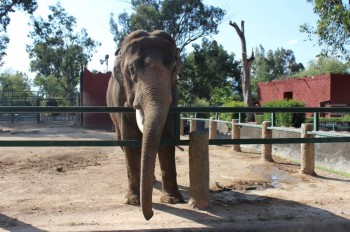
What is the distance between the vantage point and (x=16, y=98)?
30.8 m

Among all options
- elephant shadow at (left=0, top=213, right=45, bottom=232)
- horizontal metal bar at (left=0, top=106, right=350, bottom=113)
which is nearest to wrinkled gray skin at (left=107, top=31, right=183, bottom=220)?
horizontal metal bar at (left=0, top=106, right=350, bottom=113)

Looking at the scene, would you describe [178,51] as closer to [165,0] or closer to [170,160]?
[170,160]

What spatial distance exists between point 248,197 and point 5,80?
257ft

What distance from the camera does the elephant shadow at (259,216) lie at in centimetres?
441

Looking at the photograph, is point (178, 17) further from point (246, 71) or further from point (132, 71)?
point (132, 71)

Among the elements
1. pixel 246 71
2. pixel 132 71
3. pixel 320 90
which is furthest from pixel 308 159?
pixel 320 90

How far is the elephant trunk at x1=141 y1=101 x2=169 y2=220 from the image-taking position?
379cm

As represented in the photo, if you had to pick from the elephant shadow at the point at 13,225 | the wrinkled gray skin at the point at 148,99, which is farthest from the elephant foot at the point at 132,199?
the elephant shadow at the point at 13,225

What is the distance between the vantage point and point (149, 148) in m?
3.90

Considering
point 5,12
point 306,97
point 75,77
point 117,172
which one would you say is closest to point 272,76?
point 75,77

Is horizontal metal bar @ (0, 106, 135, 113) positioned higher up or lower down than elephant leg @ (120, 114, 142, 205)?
higher up

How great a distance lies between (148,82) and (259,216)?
191cm

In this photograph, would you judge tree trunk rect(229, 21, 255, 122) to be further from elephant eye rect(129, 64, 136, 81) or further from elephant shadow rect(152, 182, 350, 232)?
elephant eye rect(129, 64, 136, 81)

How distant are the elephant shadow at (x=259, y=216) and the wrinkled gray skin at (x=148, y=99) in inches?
19.4
